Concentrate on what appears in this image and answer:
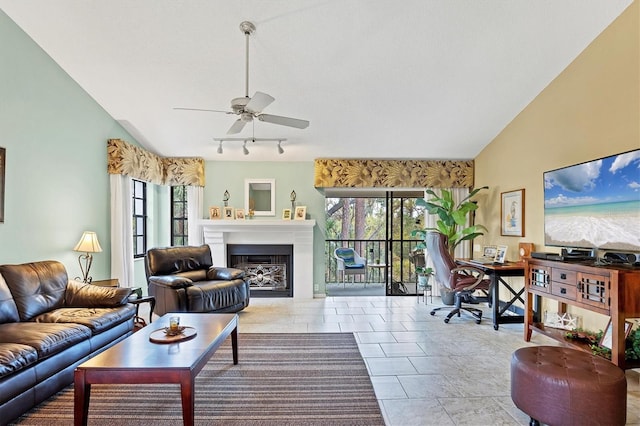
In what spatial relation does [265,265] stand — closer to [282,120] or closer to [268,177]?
[268,177]

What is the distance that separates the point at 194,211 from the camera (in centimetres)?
588

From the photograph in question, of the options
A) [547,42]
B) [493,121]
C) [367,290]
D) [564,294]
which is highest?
[547,42]

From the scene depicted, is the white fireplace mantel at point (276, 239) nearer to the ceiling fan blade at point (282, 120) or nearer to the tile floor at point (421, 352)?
the tile floor at point (421, 352)

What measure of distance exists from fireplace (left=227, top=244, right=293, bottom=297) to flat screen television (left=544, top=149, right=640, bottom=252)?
3.89m

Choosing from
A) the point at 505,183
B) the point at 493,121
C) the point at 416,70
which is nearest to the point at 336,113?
the point at 416,70

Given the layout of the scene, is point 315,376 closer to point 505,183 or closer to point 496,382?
point 496,382

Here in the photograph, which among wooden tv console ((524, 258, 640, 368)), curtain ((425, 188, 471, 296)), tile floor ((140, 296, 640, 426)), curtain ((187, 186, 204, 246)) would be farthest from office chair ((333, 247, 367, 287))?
wooden tv console ((524, 258, 640, 368))

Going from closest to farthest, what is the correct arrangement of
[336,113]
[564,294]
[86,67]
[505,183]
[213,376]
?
[213,376] → [564,294] → [86,67] → [336,113] → [505,183]

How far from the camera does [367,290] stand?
6668 mm

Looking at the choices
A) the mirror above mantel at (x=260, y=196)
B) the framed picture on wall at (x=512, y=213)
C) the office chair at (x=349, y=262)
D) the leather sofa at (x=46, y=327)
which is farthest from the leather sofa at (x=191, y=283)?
the framed picture on wall at (x=512, y=213)

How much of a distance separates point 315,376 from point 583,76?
157 inches

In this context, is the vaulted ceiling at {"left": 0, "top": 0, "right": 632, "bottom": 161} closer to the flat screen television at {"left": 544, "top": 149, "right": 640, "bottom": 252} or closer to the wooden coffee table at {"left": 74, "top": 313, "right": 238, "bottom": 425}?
the flat screen television at {"left": 544, "top": 149, "right": 640, "bottom": 252}

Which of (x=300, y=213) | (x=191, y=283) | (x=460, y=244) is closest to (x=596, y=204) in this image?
(x=460, y=244)

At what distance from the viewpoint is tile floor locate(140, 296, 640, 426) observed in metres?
2.36
